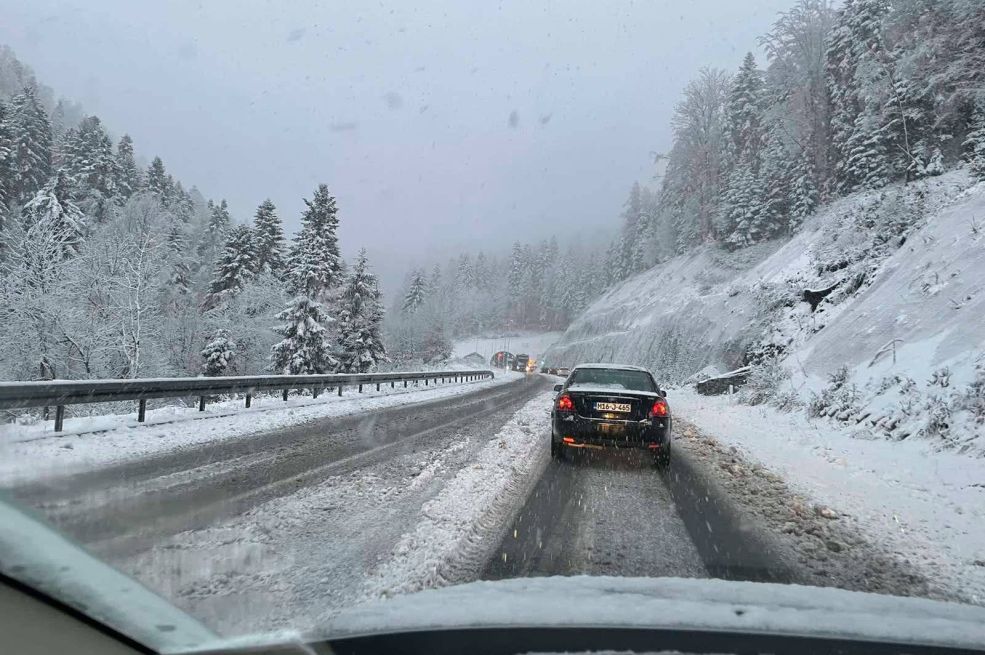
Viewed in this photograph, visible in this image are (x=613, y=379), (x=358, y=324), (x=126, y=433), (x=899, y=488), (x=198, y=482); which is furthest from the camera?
(x=358, y=324)

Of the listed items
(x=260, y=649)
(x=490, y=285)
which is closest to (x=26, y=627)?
(x=260, y=649)

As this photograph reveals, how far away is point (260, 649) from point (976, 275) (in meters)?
15.5

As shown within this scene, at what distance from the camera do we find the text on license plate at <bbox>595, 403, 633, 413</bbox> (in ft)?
26.1

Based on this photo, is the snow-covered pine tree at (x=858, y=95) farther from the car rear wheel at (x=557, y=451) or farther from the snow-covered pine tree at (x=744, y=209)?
the car rear wheel at (x=557, y=451)

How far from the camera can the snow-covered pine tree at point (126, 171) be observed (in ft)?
142

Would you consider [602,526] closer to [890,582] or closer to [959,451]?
[890,582]

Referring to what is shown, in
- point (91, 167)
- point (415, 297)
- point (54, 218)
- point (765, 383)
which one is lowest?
point (765, 383)

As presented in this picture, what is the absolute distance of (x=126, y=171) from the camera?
47.4 m

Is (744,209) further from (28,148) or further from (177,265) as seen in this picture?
(28,148)

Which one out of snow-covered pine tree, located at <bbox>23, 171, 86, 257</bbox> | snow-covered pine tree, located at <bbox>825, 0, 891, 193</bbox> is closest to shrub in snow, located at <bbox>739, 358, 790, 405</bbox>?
snow-covered pine tree, located at <bbox>825, 0, 891, 193</bbox>

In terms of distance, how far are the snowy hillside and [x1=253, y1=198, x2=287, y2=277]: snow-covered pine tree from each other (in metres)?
29.1

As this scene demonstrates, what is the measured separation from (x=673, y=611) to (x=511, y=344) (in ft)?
373

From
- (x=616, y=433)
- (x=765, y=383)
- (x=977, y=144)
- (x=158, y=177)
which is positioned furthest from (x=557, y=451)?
(x=158, y=177)

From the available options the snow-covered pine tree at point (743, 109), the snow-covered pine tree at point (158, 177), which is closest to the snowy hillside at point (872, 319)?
the snow-covered pine tree at point (743, 109)
